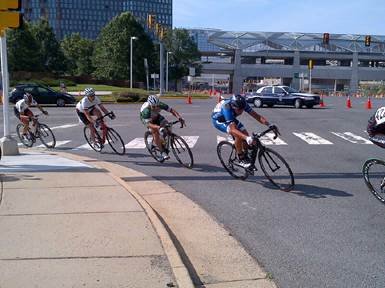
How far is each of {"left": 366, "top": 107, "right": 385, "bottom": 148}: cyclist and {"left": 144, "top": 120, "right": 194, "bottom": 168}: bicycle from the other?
441 centimetres

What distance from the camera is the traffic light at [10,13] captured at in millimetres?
11109

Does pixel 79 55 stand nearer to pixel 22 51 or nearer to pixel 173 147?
pixel 22 51

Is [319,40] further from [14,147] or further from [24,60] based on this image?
[14,147]

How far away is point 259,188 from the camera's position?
8984mm

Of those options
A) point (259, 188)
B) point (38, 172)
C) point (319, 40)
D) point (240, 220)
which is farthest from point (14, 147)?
point (319, 40)

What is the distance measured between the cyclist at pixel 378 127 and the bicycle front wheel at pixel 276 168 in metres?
1.64

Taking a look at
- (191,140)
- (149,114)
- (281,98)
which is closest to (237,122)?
(149,114)

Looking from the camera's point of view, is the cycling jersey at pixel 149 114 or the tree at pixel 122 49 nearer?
the cycling jersey at pixel 149 114

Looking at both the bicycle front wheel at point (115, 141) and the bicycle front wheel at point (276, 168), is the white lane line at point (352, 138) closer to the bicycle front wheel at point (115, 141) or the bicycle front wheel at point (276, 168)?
the bicycle front wheel at point (115, 141)

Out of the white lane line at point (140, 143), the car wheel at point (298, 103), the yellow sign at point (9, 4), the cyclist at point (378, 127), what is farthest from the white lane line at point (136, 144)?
the car wheel at point (298, 103)

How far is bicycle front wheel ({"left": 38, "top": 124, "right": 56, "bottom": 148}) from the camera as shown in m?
15.0

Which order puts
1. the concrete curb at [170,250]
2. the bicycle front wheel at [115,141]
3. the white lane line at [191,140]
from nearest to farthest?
the concrete curb at [170,250]
the bicycle front wheel at [115,141]
the white lane line at [191,140]

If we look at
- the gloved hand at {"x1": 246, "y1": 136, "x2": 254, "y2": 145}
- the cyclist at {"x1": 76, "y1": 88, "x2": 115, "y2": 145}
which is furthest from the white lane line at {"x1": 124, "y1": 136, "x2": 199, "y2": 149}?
the gloved hand at {"x1": 246, "y1": 136, "x2": 254, "y2": 145}

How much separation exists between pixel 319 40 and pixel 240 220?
439ft
